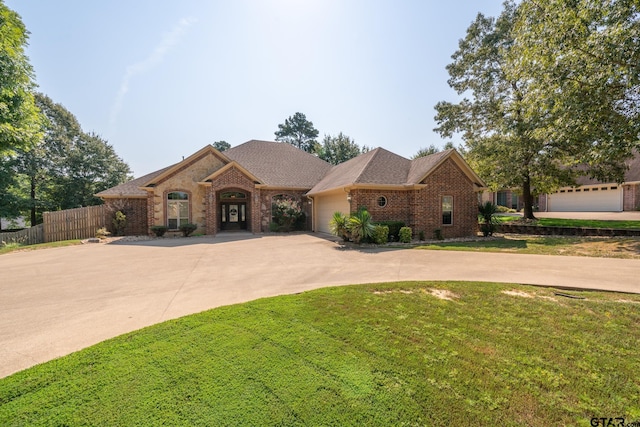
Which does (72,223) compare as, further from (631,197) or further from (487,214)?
(631,197)

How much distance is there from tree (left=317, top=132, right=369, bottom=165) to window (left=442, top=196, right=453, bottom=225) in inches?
894

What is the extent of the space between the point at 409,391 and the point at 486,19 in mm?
26630

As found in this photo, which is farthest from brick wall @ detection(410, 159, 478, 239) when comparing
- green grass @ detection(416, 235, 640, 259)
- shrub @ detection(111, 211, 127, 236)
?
shrub @ detection(111, 211, 127, 236)

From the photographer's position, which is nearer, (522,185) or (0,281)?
(0,281)

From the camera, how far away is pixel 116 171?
29938 millimetres

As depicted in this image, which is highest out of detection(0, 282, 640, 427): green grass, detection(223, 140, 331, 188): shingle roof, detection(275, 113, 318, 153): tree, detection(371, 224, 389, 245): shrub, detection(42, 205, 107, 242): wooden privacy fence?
detection(275, 113, 318, 153): tree

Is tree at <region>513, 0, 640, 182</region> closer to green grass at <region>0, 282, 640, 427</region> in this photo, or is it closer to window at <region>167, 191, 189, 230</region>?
green grass at <region>0, 282, 640, 427</region>

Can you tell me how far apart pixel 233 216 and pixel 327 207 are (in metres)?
7.78

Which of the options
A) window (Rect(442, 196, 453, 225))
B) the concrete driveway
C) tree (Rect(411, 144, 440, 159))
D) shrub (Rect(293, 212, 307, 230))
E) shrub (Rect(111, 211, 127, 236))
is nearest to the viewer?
the concrete driveway

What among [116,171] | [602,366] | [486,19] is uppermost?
[486,19]

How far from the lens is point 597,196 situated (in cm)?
2806

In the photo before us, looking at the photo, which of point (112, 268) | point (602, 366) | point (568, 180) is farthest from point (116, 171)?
point (568, 180)

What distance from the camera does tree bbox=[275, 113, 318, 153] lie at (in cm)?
5175

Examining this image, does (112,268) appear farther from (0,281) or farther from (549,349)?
(549,349)
